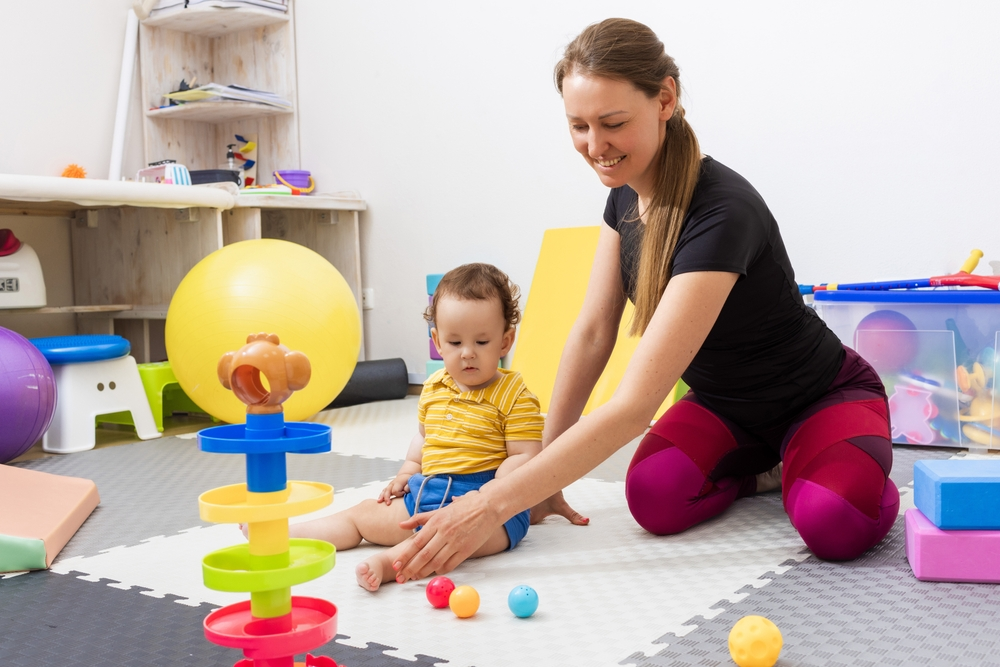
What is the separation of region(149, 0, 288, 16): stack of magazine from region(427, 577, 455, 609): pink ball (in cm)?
280

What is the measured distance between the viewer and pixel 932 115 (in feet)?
7.95

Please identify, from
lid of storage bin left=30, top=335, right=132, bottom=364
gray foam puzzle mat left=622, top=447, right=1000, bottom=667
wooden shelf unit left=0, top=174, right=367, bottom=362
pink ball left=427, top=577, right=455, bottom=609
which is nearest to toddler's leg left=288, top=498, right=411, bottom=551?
pink ball left=427, top=577, right=455, bottom=609

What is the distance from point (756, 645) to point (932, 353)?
1.53m

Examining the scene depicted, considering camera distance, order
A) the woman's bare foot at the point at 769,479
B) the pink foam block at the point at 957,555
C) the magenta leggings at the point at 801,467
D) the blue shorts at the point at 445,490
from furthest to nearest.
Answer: the woman's bare foot at the point at 769,479
the blue shorts at the point at 445,490
the magenta leggings at the point at 801,467
the pink foam block at the point at 957,555

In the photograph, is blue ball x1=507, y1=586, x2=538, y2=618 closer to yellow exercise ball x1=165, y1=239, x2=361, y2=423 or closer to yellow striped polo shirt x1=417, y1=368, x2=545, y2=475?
yellow striped polo shirt x1=417, y1=368, x2=545, y2=475

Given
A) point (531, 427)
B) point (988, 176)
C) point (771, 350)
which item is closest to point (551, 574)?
point (531, 427)

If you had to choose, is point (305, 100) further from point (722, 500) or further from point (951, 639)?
point (951, 639)

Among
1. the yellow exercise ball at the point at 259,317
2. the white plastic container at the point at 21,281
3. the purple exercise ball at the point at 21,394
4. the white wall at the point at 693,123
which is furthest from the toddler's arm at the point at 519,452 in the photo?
the white plastic container at the point at 21,281

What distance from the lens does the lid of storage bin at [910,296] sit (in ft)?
7.07

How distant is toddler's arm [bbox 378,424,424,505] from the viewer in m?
1.51

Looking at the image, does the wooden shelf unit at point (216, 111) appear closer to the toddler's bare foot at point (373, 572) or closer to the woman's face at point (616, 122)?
the woman's face at point (616, 122)

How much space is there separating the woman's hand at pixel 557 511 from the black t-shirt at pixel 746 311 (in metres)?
0.33

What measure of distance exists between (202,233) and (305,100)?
100 cm

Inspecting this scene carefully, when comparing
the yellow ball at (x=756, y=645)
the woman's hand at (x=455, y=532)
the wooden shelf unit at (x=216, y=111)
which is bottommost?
the yellow ball at (x=756, y=645)
